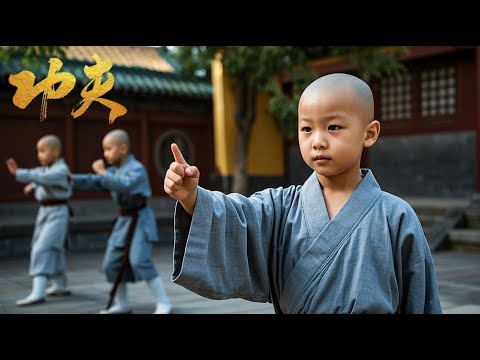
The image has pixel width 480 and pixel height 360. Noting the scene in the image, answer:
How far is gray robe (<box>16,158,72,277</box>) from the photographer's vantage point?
5.69 meters

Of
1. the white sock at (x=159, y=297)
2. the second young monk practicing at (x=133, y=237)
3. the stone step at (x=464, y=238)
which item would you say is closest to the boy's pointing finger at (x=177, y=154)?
the second young monk practicing at (x=133, y=237)

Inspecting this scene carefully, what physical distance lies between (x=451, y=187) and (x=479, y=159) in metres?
1.64

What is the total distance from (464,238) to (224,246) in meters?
7.67

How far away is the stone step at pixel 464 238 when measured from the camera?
331 inches

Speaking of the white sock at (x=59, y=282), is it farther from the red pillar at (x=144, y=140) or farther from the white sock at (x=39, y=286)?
the red pillar at (x=144, y=140)

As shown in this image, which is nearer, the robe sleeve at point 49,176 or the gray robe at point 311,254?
the gray robe at point 311,254

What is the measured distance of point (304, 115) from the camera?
1685 millimetres

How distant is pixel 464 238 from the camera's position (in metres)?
8.56

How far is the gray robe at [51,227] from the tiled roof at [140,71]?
14.9 feet

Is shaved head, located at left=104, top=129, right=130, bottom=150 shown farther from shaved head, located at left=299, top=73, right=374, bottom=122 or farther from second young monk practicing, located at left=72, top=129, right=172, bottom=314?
shaved head, located at left=299, top=73, right=374, bottom=122

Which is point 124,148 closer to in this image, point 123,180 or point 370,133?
point 123,180
